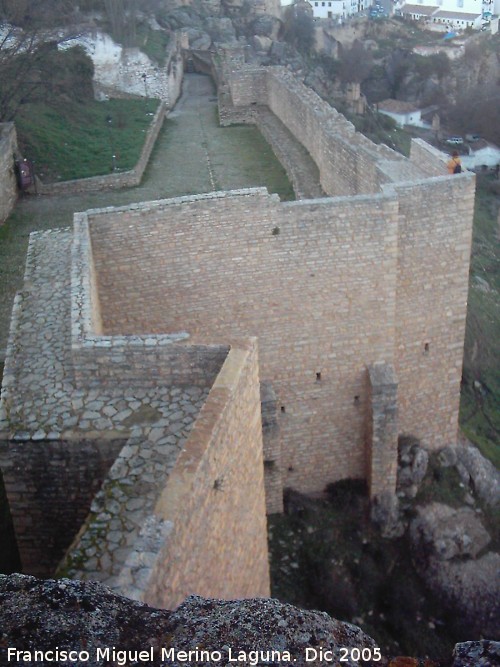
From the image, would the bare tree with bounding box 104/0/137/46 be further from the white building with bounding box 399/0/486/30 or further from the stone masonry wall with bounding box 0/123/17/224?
the white building with bounding box 399/0/486/30

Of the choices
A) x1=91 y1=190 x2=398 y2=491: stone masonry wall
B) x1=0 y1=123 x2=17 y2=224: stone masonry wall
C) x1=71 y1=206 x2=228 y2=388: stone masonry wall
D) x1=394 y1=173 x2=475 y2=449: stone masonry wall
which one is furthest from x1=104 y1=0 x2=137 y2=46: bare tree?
x1=71 y1=206 x2=228 y2=388: stone masonry wall

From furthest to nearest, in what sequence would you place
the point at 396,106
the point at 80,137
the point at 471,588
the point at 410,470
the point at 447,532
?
the point at 396,106
the point at 80,137
the point at 410,470
the point at 447,532
the point at 471,588

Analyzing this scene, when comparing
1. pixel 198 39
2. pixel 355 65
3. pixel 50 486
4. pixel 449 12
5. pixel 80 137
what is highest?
pixel 449 12

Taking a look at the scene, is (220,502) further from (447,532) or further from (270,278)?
(447,532)

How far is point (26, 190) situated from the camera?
16.4 metres

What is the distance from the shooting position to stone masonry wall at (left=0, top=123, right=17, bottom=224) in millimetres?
14875

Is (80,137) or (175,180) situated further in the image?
(80,137)

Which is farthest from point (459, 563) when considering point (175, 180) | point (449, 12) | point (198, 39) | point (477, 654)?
point (449, 12)

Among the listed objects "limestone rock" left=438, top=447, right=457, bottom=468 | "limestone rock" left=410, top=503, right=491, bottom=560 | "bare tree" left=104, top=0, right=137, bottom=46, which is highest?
"bare tree" left=104, top=0, right=137, bottom=46

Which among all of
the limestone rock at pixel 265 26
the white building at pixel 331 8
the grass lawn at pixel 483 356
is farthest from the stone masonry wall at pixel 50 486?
the white building at pixel 331 8

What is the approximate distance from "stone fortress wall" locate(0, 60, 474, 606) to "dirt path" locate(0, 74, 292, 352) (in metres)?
2.63

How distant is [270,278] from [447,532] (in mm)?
4457

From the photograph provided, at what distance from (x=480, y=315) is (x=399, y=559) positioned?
11405mm

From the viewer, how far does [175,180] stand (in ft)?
55.7
